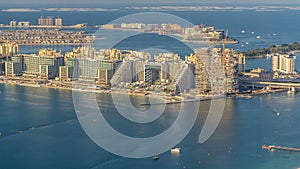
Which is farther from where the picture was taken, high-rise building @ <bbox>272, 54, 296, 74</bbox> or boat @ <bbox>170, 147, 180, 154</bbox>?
high-rise building @ <bbox>272, 54, 296, 74</bbox>

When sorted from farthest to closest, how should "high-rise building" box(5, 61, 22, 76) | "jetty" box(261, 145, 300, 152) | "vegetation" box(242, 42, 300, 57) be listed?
"vegetation" box(242, 42, 300, 57) < "high-rise building" box(5, 61, 22, 76) < "jetty" box(261, 145, 300, 152)

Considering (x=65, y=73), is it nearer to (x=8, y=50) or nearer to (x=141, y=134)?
(x=8, y=50)

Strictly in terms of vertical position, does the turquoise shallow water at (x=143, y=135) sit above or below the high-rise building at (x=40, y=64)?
below

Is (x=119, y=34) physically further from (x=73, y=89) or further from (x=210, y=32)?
(x=73, y=89)

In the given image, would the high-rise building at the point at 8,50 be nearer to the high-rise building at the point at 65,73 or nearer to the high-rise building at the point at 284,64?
the high-rise building at the point at 65,73

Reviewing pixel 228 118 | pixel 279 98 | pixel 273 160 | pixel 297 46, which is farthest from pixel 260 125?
pixel 297 46

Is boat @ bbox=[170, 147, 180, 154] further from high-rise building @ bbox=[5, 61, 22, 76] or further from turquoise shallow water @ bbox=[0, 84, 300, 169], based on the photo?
high-rise building @ bbox=[5, 61, 22, 76]

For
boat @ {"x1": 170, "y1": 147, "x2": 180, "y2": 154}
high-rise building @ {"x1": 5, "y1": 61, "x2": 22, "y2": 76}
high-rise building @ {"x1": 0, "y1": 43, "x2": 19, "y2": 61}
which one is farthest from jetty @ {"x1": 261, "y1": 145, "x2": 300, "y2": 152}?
high-rise building @ {"x1": 0, "y1": 43, "x2": 19, "y2": 61}

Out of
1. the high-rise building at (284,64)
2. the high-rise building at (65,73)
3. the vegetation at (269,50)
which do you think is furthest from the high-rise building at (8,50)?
the high-rise building at (284,64)

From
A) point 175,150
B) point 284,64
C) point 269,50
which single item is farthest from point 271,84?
point 175,150
